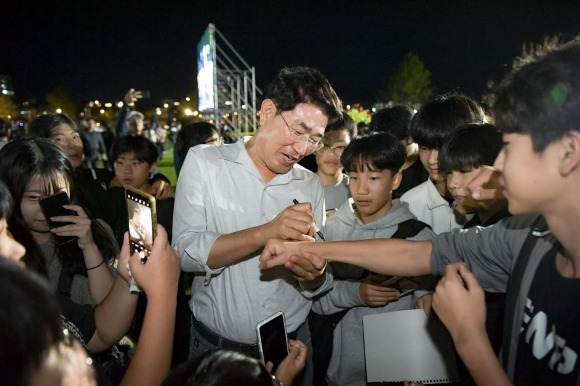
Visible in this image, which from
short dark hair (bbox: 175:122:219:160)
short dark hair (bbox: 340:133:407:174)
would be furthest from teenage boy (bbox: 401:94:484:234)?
short dark hair (bbox: 175:122:219:160)

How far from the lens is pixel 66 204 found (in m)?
2.62

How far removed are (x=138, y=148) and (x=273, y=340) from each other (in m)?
3.02

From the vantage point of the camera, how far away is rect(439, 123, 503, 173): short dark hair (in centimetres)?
276

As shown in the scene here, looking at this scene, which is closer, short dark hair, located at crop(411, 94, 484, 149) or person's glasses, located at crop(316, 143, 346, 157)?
short dark hair, located at crop(411, 94, 484, 149)

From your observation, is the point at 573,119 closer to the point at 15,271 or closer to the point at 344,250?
the point at 344,250

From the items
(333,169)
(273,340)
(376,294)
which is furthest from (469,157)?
(333,169)

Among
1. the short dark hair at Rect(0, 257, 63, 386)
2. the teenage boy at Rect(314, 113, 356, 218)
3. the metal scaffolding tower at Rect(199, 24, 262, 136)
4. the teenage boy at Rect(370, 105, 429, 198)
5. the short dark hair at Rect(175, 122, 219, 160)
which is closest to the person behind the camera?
the short dark hair at Rect(0, 257, 63, 386)

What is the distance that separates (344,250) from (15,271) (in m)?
1.54

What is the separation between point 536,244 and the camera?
5.25ft

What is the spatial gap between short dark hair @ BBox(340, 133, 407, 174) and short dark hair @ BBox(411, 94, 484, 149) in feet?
1.27

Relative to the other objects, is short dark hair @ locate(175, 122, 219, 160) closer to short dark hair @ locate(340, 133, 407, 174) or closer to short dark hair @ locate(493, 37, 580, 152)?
short dark hair @ locate(340, 133, 407, 174)

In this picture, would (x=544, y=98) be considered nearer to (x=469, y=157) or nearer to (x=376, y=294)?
(x=469, y=157)

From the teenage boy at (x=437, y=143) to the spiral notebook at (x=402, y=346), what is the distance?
1.35 metres

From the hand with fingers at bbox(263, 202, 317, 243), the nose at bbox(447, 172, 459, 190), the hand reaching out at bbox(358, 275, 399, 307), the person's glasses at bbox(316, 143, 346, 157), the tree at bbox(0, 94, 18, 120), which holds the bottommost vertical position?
the hand reaching out at bbox(358, 275, 399, 307)
